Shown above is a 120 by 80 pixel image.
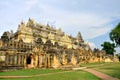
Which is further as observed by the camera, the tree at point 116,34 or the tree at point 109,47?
the tree at point 109,47

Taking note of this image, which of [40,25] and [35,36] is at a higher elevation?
[40,25]

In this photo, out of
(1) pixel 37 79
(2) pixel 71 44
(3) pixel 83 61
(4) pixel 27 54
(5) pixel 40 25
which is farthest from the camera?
(2) pixel 71 44

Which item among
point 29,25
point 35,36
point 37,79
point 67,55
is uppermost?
point 29,25

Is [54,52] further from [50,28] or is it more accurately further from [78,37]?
[78,37]

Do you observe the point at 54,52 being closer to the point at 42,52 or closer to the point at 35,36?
the point at 42,52

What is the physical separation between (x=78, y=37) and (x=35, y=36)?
32.3 metres

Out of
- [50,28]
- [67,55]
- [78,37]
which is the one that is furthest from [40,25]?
[67,55]

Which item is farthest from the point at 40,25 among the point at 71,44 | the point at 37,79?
the point at 37,79

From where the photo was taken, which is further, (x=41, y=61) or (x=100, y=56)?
(x=100, y=56)

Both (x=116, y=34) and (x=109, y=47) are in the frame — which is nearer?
(x=116, y=34)

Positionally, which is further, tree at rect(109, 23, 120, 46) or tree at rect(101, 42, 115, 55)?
tree at rect(101, 42, 115, 55)

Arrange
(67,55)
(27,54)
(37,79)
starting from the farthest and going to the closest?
(67,55)
(27,54)
(37,79)

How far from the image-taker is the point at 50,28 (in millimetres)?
79750

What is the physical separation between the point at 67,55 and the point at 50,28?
42.4 metres
